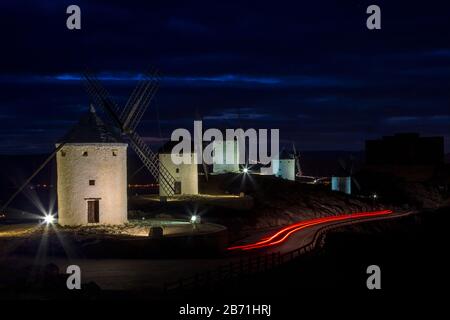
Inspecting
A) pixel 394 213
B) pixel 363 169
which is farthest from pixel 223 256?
pixel 363 169

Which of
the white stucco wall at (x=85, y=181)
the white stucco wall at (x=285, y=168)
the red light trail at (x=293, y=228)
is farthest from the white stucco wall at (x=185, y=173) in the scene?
the white stucco wall at (x=285, y=168)

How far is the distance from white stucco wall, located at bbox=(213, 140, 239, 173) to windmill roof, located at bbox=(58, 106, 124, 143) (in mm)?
40799

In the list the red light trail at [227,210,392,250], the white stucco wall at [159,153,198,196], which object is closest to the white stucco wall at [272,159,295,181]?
the red light trail at [227,210,392,250]

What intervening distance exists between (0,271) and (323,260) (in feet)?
43.2

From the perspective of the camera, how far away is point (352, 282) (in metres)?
24.7

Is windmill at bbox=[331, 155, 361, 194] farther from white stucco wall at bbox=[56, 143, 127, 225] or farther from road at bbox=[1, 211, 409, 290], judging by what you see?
white stucco wall at bbox=[56, 143, 127, 225]

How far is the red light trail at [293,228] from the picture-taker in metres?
35.1

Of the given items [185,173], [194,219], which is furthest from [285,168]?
[194,219]

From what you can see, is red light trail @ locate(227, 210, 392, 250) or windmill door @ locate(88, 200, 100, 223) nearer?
windmill door @ locate(88, 200, 100, 223)

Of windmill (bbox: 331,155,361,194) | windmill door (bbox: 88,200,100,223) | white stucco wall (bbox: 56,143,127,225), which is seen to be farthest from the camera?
windmill (bbox: 331,155,361,194)

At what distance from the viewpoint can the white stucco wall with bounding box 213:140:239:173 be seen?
2980 inches

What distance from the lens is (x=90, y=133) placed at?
33.8 m

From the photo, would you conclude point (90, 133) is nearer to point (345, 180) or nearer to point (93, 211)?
point (93, 211)

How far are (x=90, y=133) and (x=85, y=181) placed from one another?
2421 millimetres
